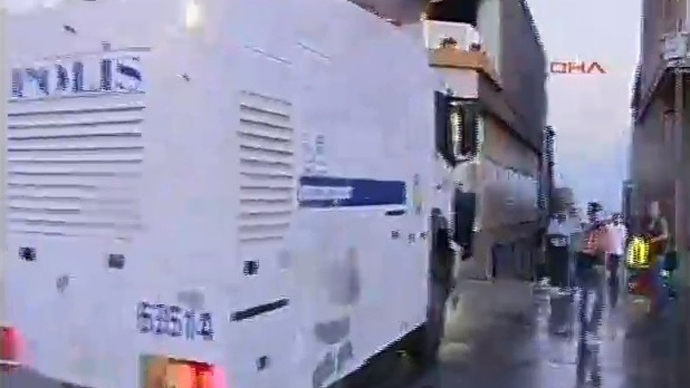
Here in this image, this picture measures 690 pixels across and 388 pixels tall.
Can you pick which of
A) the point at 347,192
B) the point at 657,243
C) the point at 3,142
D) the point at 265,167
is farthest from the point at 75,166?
the point at 657,243

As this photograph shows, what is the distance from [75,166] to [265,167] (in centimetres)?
51

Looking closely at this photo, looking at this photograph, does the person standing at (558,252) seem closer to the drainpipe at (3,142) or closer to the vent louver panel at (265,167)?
the vent louver panel at (265,167)

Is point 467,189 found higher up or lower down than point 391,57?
lower down

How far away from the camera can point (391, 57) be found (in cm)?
328

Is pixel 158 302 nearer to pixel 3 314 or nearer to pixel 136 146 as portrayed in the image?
pixel 136 146

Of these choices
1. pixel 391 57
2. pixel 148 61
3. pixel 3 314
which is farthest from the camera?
pixel 391 57

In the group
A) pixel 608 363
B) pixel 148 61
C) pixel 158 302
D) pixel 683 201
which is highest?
pixel 148 61

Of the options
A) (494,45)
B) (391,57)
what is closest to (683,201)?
(494,45)

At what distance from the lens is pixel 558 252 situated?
10.6 feet

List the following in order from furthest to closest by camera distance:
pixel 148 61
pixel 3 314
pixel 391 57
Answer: pixel 391 57
pixel 3 314
pixel 148 61

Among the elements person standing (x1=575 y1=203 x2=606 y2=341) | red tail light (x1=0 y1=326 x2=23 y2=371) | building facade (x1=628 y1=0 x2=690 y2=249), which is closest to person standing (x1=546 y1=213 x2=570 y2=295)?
person standing (x1=575 y1=203 x2=606 y2=341)

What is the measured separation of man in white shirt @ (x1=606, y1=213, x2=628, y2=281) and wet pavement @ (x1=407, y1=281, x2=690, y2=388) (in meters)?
0.07

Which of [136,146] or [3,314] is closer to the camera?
[136,146]

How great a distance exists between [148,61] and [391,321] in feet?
4.18
